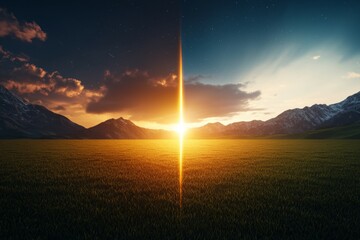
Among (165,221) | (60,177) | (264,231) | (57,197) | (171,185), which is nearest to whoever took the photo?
(264,231)

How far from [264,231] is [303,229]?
3.71ft

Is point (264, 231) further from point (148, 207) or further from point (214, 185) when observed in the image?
point (214, 185)

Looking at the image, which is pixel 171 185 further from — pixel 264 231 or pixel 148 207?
pixel 264 231

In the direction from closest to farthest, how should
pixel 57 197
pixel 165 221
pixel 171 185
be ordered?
pixel 165 221
pixel 57 197
pixel 171 185

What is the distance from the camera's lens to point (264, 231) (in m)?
6.31

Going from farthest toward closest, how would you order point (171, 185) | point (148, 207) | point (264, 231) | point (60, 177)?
point (60, 177), point (171, 185), point (148, 207), point (264, 231)

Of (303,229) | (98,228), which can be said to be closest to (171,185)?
(98,228)

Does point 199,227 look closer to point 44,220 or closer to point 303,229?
point 303,229

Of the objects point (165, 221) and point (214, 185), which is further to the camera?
point (214, 185)

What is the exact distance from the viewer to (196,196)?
980 centimetres

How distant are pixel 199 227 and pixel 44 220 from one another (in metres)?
4.58

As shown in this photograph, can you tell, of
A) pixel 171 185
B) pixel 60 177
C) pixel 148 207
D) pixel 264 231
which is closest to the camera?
pixel 264 231

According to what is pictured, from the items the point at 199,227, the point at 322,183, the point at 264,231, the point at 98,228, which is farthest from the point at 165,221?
the point at 322,183

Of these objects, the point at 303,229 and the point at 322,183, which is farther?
the point at 322,183
